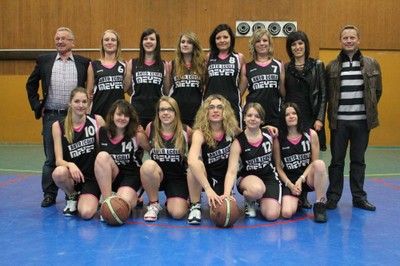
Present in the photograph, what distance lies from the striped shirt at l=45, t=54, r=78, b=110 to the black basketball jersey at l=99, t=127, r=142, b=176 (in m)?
0.83

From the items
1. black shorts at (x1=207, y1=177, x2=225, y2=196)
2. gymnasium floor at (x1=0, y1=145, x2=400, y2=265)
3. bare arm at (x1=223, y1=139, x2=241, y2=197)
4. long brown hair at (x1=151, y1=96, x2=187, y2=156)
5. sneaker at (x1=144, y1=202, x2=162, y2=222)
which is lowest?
gymnasium floor at (x1=0, y1=145, x2=400, y2=265)

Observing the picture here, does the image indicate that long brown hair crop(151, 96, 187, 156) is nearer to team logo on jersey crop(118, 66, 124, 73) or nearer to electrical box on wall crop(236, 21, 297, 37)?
team logo on jersey crop(118, 66, 124, 73)

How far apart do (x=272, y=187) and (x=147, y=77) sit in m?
1.92

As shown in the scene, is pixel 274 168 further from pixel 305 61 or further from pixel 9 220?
pixel 9 220

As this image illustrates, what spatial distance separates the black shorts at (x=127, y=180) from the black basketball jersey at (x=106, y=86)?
0.80 metres

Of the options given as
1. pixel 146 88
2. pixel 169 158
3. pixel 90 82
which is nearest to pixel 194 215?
pixel 169 158

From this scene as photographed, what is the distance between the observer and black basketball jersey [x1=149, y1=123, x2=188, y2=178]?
413cm

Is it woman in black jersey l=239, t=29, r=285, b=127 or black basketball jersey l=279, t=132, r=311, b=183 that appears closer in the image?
black basketball jersey l=279, t=132, r=311, b=183

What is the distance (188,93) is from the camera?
4629 mm

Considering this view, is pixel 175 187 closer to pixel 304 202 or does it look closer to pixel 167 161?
pixel 167 161

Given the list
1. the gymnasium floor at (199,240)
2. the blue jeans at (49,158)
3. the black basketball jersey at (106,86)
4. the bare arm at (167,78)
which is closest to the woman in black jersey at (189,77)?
the bare arm at (167,78)

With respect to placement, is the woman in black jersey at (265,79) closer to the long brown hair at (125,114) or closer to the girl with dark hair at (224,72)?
the girl with dark hair at (224,72)

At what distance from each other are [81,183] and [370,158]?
259 inches

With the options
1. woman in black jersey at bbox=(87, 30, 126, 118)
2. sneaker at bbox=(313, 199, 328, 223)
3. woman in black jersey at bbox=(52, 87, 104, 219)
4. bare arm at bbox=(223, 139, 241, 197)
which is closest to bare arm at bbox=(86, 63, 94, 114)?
woman in black jersey at bbox=(87, 30, 126, 118)
